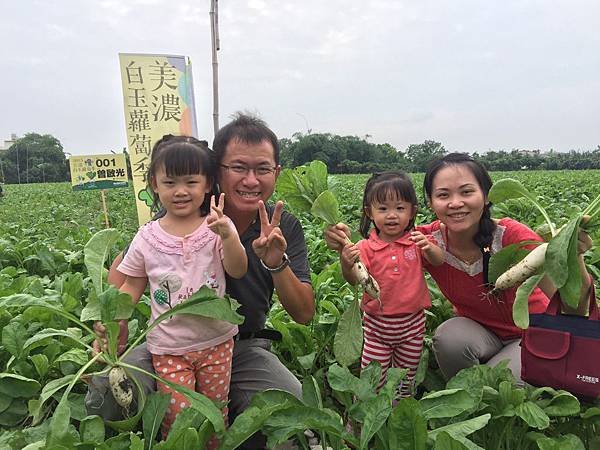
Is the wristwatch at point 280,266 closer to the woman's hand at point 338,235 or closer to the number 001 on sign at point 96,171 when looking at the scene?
the woman's hand at point 338,235

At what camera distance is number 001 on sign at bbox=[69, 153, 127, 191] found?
21.8 feet

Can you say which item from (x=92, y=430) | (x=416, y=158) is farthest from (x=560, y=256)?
(x=416, y=158)

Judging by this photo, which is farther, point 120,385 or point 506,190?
point 506,190

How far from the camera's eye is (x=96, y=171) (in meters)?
6.68

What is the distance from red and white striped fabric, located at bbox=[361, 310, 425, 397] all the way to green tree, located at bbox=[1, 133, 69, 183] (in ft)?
186

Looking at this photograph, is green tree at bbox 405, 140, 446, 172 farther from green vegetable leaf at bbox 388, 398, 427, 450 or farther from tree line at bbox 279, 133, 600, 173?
green vegetable leaf at bbox 388, 398, 427, 450

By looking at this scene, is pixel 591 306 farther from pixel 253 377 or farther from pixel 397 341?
pixel 253 377

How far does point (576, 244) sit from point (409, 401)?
75 centimetres

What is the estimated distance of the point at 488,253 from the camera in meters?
2.35

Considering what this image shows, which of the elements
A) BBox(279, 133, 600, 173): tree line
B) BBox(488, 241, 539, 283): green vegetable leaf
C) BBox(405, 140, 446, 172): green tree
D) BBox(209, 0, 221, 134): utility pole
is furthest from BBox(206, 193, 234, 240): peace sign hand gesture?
BBox(405, 140, 446, 172): green tree

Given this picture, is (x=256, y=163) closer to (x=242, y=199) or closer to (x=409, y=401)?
(x=242, y=199)

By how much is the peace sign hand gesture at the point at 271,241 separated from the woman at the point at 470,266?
30 centimetres

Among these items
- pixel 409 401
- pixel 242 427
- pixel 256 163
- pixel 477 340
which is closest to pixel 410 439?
pixel 409 401

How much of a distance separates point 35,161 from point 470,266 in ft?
212
